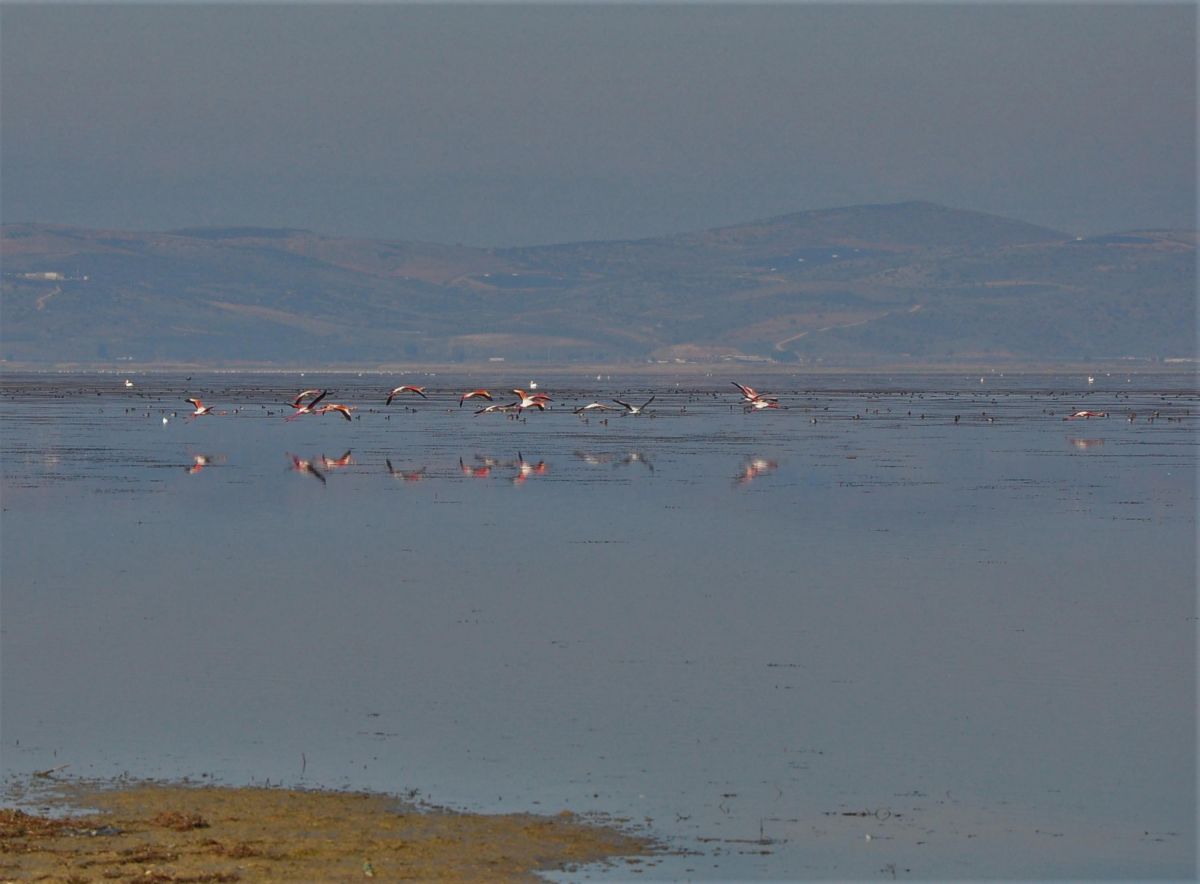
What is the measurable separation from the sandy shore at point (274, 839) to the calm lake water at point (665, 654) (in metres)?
0.40

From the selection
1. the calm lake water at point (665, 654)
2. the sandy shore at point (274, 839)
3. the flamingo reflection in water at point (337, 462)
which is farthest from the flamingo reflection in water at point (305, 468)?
the sandy shore at point (274, 839)

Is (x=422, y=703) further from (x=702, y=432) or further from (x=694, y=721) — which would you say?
(x=702, y=432)

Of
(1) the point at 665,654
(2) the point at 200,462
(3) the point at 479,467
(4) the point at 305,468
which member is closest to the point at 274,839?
(1) the point at 665,654

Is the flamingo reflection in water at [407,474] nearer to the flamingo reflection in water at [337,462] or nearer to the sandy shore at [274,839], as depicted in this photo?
the flamingo reflection in water at [337,462]

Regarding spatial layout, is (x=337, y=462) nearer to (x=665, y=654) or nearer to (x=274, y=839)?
(x=665, y=654)

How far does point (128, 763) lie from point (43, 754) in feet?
2.16

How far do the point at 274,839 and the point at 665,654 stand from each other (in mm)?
6143

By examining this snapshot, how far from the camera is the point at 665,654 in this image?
1677 cm

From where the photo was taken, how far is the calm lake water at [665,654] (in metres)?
12.2

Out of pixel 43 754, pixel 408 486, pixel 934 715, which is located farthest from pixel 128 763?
pixel 408 486

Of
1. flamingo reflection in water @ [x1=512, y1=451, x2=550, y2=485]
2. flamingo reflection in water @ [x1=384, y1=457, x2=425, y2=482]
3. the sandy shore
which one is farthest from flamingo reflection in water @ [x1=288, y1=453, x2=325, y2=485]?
the sandy shore

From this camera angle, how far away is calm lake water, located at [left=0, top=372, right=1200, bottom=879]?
12234mm

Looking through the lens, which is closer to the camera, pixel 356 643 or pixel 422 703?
pixel 422 703

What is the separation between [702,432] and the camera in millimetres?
55125
